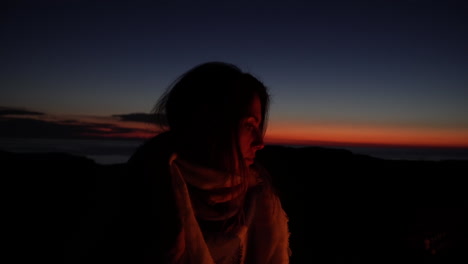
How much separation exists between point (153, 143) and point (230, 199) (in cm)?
62

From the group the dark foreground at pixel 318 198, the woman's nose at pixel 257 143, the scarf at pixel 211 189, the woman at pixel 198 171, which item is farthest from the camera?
the dark foreground at pixel 318 198

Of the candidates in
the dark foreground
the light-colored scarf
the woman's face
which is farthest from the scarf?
the dark foreground

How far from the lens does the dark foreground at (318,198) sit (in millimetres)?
4477

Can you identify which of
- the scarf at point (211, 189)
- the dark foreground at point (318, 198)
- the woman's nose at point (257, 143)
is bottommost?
the dark foreground at point (318, 198)

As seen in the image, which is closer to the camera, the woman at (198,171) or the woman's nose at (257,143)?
the woman at (198,171)

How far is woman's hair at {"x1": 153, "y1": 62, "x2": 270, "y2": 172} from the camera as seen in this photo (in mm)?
1769

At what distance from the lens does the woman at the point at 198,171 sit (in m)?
1.55

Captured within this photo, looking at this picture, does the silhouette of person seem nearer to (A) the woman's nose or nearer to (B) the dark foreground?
(A) the woman's nose

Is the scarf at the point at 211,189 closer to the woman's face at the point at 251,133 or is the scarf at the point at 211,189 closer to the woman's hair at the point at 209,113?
the woman's hair at the point at 209,113

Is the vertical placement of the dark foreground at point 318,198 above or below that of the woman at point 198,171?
below

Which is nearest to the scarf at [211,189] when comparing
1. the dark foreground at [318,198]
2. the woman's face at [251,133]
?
the woman's face at [251,133]

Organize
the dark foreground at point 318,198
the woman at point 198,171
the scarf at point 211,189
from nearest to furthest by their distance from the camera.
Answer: the woman at point 198,171, the scarf at point 211,189, the dark foreground at point 318,198

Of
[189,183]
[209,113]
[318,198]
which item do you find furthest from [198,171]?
[318,198]

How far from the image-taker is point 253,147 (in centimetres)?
186
